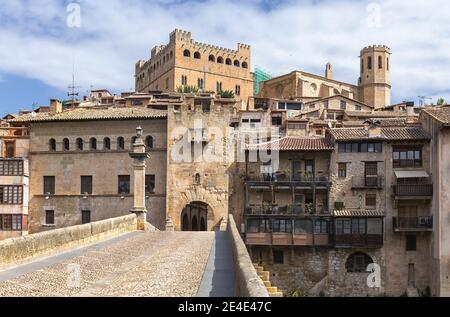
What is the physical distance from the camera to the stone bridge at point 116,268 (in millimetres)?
11539

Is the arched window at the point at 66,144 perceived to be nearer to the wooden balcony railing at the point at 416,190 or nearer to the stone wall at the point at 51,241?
the stone wall at the point at 51,241

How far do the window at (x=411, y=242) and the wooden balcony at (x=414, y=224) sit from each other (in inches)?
44.1

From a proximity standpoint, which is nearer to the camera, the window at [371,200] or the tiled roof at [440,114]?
the tiled roof at [440,114]

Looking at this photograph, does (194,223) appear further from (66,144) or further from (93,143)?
(66,144)

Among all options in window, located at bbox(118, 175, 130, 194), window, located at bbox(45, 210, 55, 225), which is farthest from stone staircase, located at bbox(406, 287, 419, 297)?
window, located at bbox(45, 210, 55, 225)

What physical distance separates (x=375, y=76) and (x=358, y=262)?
55919mm

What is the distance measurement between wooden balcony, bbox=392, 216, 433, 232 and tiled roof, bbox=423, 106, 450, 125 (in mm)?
6731

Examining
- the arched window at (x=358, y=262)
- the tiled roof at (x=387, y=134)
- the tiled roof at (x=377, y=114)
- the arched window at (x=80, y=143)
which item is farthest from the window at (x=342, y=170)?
the arched window at (x=80, y=143)

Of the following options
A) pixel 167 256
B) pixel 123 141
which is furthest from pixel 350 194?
pixel 167 256

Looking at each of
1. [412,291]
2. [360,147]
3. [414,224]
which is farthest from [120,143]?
[412,291]

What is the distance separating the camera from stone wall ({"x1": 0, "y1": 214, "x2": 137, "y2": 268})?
1408cm

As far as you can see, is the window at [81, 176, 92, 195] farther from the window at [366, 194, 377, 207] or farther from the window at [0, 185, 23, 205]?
the window at [366, 194, 377, 207]

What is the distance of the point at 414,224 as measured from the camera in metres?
42.0

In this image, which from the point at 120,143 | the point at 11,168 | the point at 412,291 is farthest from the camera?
the point at 11,168
